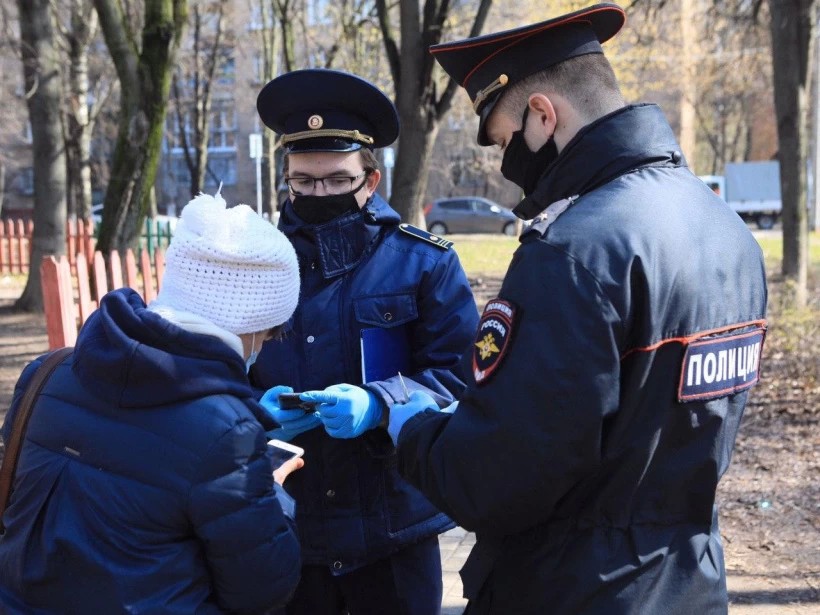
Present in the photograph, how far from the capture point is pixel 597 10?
77.4 inches

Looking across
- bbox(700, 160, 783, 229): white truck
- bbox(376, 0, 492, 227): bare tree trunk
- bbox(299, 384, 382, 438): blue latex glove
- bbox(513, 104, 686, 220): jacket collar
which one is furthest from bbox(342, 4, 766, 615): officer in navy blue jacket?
bbox(700, 160, 783, 229): white truck

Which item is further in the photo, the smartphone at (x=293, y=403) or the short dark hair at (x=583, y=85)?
the smartphone at (x=293, y=403)

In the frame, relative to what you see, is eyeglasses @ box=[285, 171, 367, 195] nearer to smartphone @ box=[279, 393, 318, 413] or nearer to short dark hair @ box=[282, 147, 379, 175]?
short dark hair @ box=[282, 147, 379, 175]

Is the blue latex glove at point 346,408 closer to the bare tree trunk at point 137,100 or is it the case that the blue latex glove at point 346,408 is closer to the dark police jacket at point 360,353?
the dark police jacket at point 360,353

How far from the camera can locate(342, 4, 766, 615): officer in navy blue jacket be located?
1687mm

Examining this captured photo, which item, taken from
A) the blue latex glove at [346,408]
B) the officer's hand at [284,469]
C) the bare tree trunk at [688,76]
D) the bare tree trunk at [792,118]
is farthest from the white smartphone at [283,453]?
the bare tree trunk at [688,76]

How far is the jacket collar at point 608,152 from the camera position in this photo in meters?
1.86

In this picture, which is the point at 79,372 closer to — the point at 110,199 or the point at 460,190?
the point at 110,199

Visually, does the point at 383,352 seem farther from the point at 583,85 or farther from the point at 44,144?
the point at 44,144

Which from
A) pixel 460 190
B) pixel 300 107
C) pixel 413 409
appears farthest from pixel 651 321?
pixel 460 190

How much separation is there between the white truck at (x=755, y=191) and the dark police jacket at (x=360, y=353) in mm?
37605

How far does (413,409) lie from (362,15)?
855 inches

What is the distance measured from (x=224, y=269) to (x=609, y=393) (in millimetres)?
776

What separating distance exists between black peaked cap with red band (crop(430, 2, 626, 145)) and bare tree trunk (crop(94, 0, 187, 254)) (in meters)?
7.80
